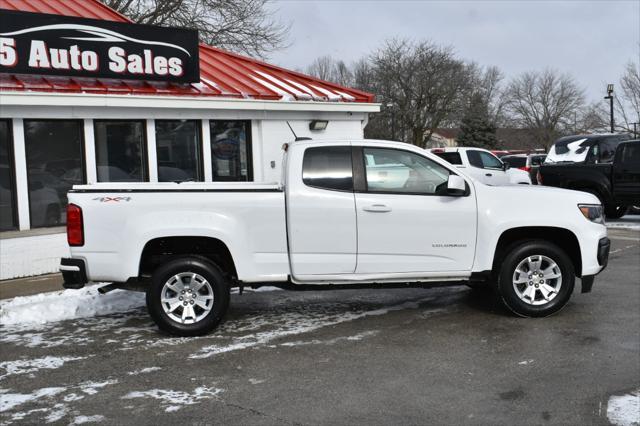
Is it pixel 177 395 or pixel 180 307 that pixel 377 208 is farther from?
pixel 177 395

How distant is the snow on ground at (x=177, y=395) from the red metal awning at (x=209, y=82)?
6.50 metres

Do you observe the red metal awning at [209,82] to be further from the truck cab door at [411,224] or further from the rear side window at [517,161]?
the rear side window at [517,161]

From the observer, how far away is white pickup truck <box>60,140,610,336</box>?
6082 mm

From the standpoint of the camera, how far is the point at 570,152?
1650 cm

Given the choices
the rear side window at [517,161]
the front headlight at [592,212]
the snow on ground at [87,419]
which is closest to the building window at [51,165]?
the snow on ground at [87,419]

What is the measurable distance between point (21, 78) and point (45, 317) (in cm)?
455

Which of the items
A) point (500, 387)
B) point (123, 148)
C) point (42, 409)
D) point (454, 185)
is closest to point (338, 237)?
point (454, 185)

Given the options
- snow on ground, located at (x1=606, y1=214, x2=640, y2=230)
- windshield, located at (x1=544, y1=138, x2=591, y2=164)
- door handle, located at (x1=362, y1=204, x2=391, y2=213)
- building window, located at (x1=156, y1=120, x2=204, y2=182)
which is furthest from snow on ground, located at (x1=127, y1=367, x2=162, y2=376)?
windshield, located at (x1=544, y1=138, x2=591, y2=164)

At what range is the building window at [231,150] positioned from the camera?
11695 millimetres

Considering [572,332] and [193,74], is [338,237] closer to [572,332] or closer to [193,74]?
[572,332]

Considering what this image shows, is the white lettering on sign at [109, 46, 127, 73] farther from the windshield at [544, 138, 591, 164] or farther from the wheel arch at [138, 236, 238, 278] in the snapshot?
the windshield at [544, 138, 591, 164]

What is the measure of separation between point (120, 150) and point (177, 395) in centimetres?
700

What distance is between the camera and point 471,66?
173 ft

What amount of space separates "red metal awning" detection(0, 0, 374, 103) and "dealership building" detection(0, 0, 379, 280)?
0.03 m
